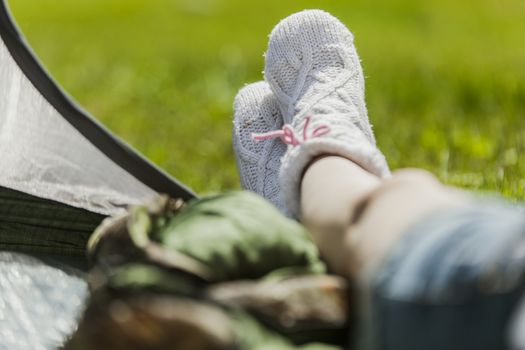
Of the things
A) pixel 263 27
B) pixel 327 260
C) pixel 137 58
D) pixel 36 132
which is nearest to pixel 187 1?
pixel 263 27

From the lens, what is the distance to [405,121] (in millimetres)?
3238

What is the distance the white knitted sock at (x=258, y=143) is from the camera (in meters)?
1.69

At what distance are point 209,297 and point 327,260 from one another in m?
0.22

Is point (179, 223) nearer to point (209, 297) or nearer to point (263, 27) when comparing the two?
point (209, 297)

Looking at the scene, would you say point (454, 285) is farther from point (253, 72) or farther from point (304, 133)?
point (253, 72)

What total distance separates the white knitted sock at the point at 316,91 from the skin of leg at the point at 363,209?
9 cm

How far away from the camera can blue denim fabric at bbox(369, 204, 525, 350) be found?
2.77 ft

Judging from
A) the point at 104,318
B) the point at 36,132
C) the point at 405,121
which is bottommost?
the point at 405,121

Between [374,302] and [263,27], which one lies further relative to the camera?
[263,27]

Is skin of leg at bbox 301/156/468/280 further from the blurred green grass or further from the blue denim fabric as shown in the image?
the blurred green grass

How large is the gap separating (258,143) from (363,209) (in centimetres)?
72

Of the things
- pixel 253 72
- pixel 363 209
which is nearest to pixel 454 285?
pixel 363 209

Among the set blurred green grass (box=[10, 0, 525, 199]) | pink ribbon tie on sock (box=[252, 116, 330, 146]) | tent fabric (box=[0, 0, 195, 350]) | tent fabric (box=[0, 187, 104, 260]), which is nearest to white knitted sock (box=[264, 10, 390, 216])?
pink ribbon tie on sock (box=[252, 116, 330, 146])

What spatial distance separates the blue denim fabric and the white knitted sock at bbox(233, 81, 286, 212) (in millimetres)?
734
